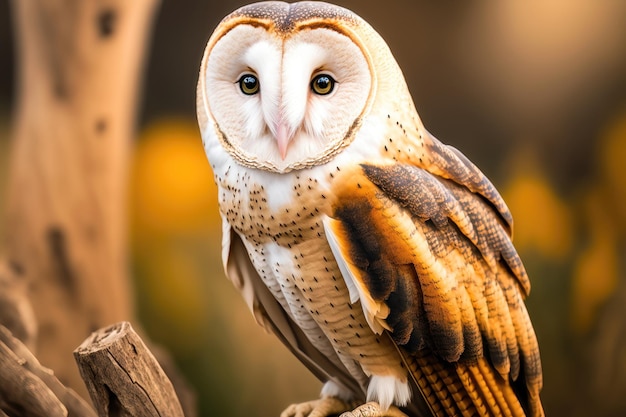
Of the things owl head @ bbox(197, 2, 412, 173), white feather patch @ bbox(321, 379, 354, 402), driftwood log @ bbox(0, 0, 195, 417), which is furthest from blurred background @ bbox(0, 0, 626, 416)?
owl head @ bbox(197, 2, 412, 173)

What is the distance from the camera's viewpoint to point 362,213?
0.87m

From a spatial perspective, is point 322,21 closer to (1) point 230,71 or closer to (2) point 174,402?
(1) point 230,71

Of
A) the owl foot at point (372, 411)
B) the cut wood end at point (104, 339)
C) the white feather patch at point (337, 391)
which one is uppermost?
the cut wood end at point (104, 339)

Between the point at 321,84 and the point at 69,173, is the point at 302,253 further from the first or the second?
the point at 69,173

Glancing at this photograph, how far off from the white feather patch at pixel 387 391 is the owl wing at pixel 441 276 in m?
0.03

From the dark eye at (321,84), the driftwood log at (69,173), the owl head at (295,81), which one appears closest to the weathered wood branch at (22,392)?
the owl head at (295,81)

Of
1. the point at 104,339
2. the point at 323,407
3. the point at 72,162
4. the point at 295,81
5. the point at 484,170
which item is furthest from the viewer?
the point at 72,162

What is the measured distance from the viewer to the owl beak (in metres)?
0.83

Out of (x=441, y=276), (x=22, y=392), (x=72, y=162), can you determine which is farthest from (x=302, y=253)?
(x=72, y=162)

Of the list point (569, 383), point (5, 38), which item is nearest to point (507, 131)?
point (569, 383)

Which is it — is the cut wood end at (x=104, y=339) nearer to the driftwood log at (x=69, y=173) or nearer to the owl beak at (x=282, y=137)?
Answer: the owl beak at (x=282, y=137)

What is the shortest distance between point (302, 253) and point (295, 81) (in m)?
0.25

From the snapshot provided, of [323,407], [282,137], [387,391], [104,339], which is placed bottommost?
[323,407]

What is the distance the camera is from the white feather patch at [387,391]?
979 millimetres
